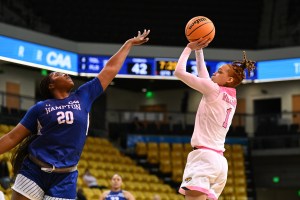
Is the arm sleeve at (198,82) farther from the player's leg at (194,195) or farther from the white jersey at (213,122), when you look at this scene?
the player's leg at (194,195)

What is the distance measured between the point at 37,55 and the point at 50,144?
14250mm

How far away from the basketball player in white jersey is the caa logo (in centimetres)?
1346

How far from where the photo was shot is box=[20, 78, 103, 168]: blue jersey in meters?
4.66

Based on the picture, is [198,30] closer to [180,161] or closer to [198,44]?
[198,44]

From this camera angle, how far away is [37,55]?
733 inches

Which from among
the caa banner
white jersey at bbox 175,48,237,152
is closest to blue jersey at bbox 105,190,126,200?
white jersey at bbox 175,48,237,152

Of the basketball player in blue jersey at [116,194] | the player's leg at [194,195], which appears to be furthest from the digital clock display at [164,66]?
the player's leg at [194,195]

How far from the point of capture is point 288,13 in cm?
2350

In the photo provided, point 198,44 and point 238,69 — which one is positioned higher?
point 198,44

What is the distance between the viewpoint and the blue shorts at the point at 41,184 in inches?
181

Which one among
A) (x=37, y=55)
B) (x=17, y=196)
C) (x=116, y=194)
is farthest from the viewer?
(x=37, y=55)

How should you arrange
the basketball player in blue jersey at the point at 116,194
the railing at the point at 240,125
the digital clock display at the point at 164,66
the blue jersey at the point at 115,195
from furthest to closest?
the railing at the point at 240,125, the digital clock display at the point at 164,66, the blue jersey at the point at 115,195, the basketball player in blue jersey at the point at 116,194

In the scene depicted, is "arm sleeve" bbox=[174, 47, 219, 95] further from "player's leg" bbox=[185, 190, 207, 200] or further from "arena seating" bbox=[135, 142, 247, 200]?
"arena seating" bbox=[135, 142, 247, 200]

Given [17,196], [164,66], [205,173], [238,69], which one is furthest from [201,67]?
[164,66]
